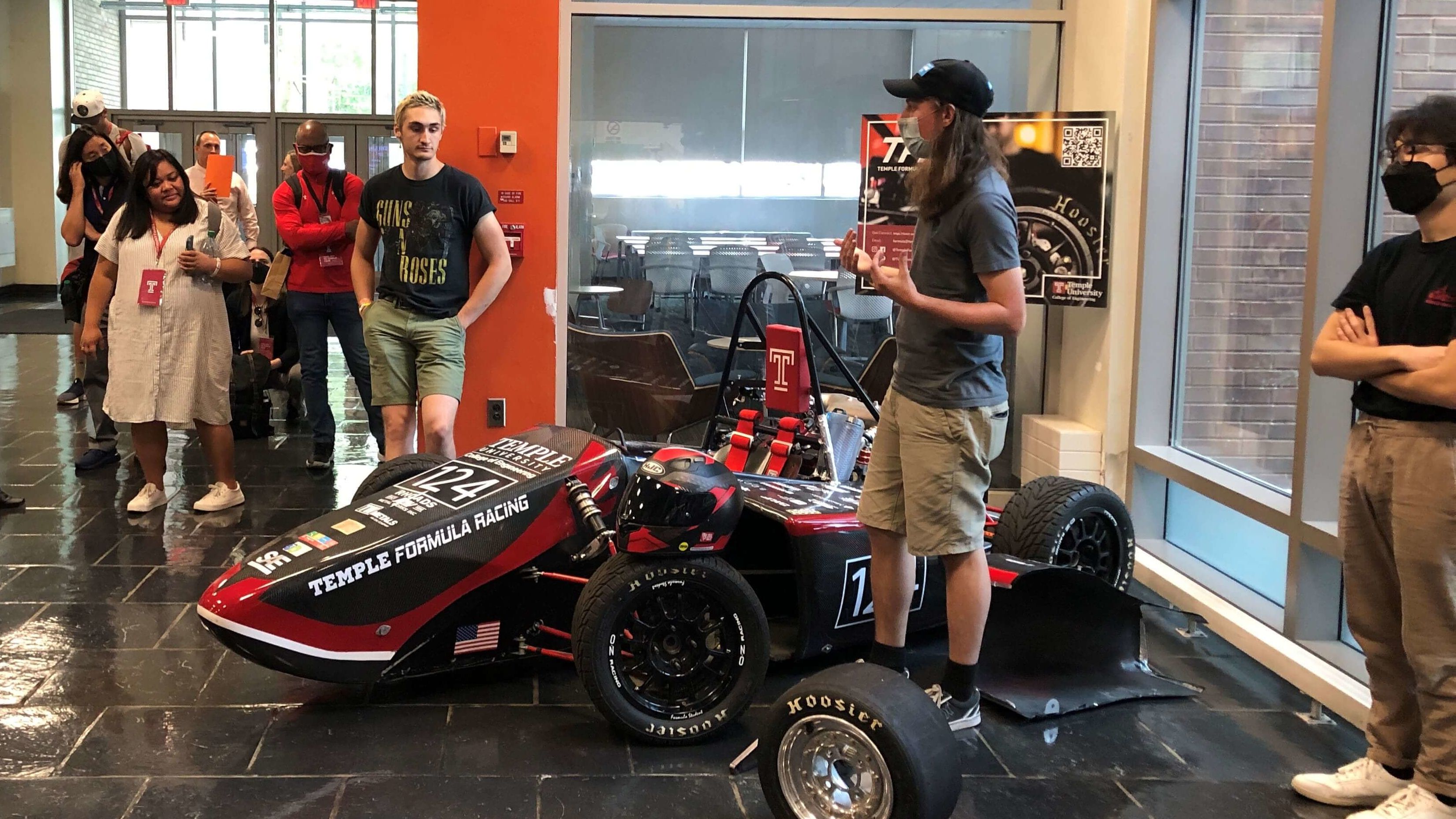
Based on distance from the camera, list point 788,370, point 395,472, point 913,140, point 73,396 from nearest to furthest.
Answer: point 395,472 < point 788,370 < point 913,140 < point 73,396

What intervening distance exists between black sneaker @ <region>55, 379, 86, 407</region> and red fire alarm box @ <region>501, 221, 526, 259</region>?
165 inches

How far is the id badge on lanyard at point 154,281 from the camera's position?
5383 mm

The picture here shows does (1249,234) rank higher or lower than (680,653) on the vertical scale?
higher

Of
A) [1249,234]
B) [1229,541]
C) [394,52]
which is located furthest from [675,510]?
[394,52]

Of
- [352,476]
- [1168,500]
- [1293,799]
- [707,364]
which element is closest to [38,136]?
[352,476]

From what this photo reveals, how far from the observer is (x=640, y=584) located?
3.21m

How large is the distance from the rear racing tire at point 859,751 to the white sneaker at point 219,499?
3857 mm

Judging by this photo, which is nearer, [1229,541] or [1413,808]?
[1413,808]

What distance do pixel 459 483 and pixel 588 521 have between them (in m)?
0.40

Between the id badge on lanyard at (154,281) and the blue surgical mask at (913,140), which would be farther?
the id badge on lanyard at (154,281)

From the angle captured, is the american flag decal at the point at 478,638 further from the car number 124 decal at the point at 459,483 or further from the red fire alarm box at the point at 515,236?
the red fire alarm box at the point at 515,236

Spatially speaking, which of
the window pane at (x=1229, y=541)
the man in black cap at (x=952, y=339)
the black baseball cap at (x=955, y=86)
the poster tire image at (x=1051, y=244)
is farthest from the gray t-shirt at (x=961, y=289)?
the poster tire image at (x=1051, y=244)

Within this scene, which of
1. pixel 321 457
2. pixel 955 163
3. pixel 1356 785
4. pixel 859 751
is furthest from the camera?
pixel 321 457

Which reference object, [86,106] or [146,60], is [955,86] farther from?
[146,60]
